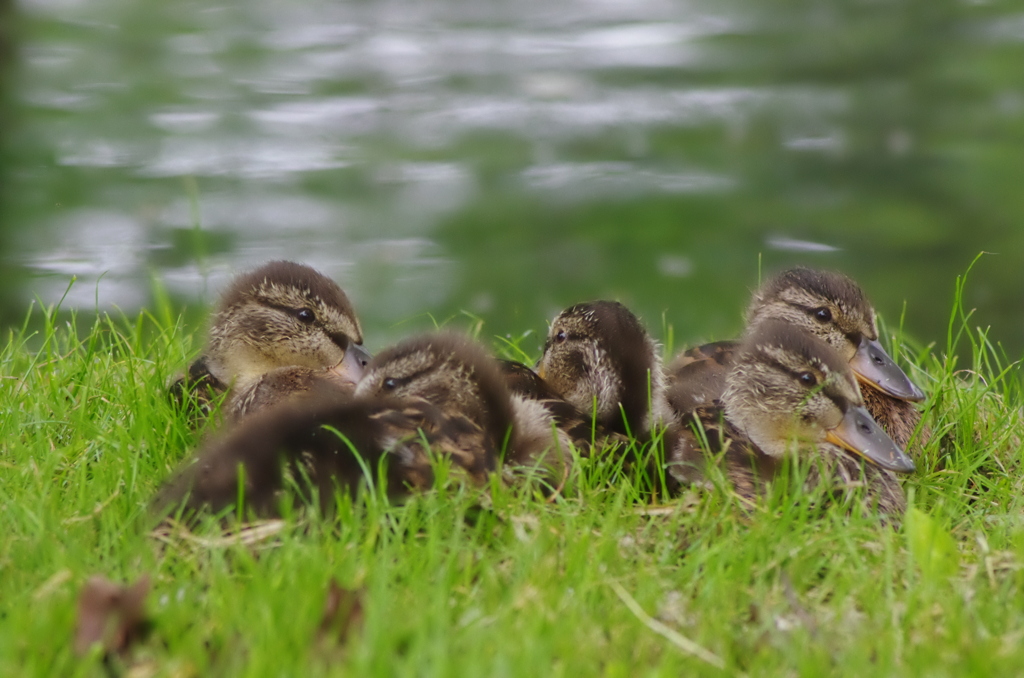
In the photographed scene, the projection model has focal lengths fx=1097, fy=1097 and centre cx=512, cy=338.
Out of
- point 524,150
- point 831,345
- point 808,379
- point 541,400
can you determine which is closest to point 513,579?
point 541,400

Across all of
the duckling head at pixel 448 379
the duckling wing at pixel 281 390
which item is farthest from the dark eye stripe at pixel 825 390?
the duckling wing at pixel 281 390

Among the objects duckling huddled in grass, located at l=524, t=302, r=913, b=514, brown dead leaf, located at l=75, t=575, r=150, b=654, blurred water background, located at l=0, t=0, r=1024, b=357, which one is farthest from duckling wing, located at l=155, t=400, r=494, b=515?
blurred water background, located at l=0, t=0, r=1024, b=357

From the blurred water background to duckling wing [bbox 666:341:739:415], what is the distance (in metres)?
3.33

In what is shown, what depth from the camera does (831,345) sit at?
392cm

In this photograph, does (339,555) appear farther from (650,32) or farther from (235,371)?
(650,32)

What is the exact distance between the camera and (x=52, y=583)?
2.27 m

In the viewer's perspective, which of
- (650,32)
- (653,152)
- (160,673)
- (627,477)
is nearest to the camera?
(160,673)

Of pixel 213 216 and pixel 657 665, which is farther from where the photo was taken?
pixel 213 216

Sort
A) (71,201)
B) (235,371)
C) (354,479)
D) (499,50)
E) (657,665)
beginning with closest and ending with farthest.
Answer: (657,665) → (354,479) → (235,371) → (71,201) → (499,50)

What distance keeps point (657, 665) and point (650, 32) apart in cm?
1173

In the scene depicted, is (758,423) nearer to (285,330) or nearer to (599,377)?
(599,377)

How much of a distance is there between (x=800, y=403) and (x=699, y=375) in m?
0.62

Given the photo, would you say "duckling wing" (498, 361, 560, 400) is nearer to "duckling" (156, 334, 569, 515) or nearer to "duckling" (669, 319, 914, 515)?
"duckling" (156, 334, 569, 515)

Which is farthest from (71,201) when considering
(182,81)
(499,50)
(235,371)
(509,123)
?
(235,371)
